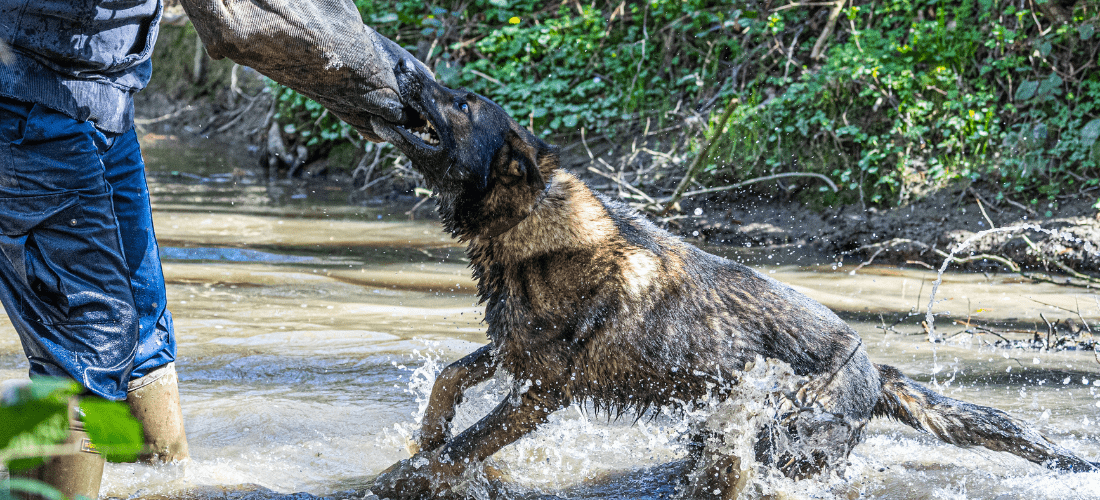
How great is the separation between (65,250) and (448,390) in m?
1.74

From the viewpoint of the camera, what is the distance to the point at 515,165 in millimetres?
3615

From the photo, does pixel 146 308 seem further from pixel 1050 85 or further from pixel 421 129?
pixel 1050 85

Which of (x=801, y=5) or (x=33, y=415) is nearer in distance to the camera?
(x=33, y=415)

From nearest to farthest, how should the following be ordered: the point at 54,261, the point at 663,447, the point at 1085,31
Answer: the point at 54,261 → the point at 663,447 → the point at 1085,31

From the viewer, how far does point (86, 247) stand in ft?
8.39

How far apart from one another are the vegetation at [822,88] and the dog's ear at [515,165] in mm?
4249

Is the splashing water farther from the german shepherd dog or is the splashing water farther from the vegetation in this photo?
the vegetation

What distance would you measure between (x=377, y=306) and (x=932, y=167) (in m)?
5.52

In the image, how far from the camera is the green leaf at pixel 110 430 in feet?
3.05

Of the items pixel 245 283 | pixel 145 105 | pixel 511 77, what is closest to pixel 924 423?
pixel 245 283

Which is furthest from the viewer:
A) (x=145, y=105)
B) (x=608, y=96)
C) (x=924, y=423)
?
(x=145, y=105)

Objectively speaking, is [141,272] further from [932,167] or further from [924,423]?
[932,167]

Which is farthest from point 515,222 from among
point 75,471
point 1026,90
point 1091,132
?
point 1026,90

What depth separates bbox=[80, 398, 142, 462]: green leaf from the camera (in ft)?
3.05
